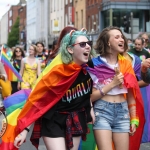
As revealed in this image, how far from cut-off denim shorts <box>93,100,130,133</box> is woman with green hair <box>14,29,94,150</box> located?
9.2 inches

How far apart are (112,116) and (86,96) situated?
388mm

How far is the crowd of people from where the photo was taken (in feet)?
17.3

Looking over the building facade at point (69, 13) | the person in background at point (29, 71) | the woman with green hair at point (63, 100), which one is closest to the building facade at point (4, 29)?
the building facade at point (69, 13)

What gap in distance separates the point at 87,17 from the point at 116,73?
4787cm

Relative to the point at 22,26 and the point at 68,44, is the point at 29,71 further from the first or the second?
the point at 22,26

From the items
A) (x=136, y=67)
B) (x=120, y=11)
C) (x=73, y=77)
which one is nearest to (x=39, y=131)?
(x=73, y=77)

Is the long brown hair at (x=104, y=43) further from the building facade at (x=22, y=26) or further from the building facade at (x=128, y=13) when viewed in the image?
the building facade at (x=22, y=26)

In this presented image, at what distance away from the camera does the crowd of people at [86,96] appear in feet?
17.3

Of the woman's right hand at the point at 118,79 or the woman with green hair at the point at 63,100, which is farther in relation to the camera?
the woman's right hand at the point at 118,79

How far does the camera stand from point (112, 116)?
5.66 m

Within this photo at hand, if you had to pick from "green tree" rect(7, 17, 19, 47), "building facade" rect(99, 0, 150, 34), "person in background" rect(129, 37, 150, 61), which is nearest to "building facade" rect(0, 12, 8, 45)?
"green tree" rect(7, 17, 19, 47)

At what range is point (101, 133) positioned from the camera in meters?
5.55

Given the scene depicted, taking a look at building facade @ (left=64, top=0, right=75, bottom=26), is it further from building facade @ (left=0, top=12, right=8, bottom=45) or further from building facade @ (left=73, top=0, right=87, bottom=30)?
building facade @ (left=0, top=12, right=8, bottom=45)

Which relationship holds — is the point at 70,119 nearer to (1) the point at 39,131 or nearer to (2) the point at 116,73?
(1) the point at 39,131
